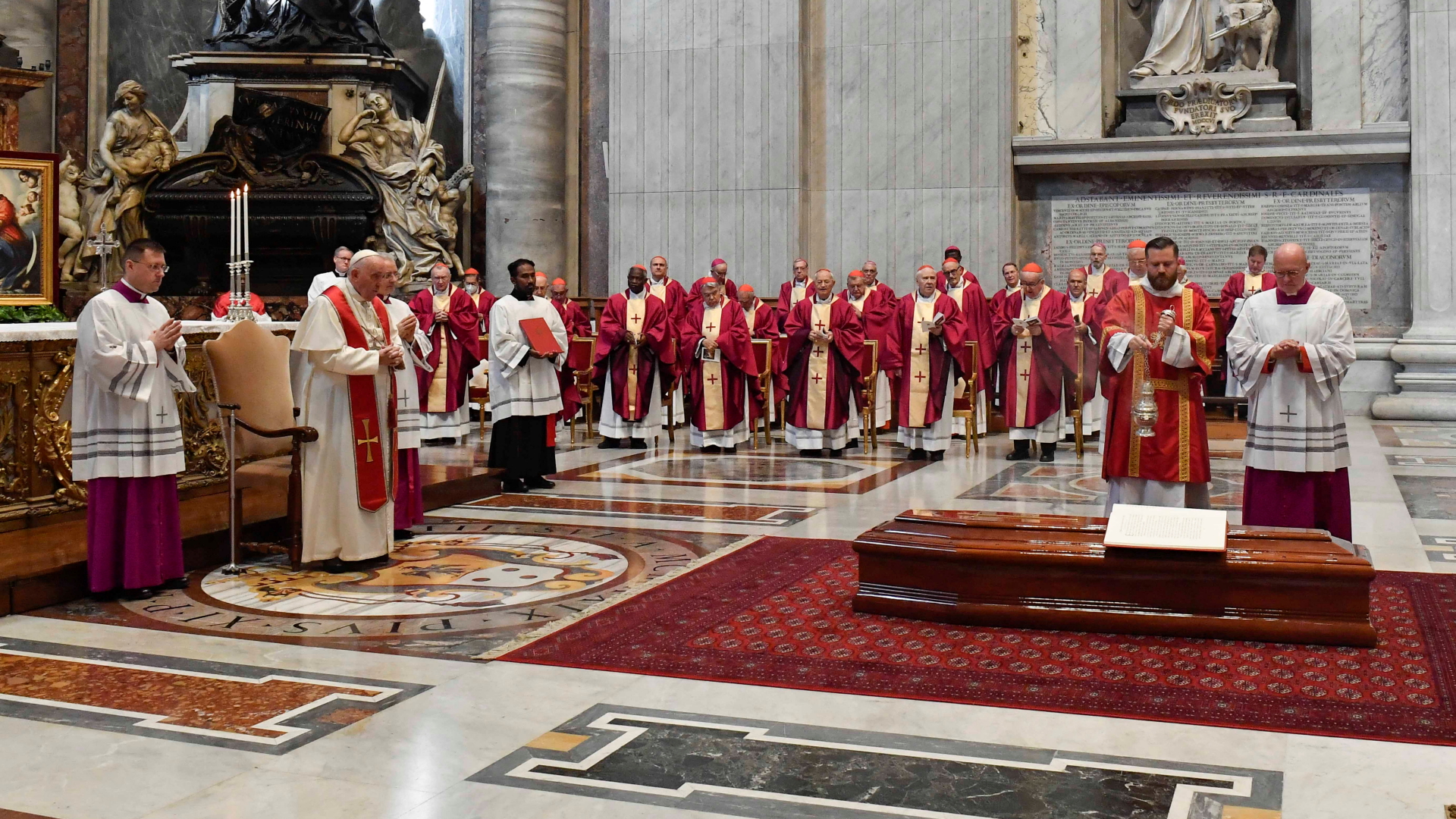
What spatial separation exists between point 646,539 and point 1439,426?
10104 mm

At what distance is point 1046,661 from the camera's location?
4840 mm

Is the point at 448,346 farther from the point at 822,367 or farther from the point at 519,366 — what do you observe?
the point at 519,366

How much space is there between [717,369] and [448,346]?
274 centimetres

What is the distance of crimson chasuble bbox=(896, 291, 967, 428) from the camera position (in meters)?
11.8

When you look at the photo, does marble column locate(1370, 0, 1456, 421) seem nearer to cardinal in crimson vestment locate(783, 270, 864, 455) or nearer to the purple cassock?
cardinal in crimson vestment locate(783, 270, 864, 455)

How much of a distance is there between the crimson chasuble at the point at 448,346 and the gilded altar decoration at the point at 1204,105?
853 centimetres

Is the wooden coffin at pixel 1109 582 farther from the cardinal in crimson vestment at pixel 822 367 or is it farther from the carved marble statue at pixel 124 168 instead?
the carved marble statue at pixel 124 168

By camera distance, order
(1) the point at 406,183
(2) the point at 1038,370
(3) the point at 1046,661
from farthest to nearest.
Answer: (1) the point at 406,183
(2) the point at 1038,370
(3) the point at 1046,661

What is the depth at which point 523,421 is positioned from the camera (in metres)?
9.48

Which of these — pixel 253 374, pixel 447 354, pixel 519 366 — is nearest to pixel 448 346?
pixel 447 354

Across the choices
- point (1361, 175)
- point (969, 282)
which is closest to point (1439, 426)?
point (1361, 175)

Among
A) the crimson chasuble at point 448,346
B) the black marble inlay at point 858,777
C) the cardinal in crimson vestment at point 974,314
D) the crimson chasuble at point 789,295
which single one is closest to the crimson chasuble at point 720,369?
the crimson chasuble at point 789,295

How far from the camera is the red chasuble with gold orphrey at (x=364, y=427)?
21.2ft

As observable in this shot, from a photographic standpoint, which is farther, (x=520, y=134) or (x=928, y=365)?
(x=520, y=134)
